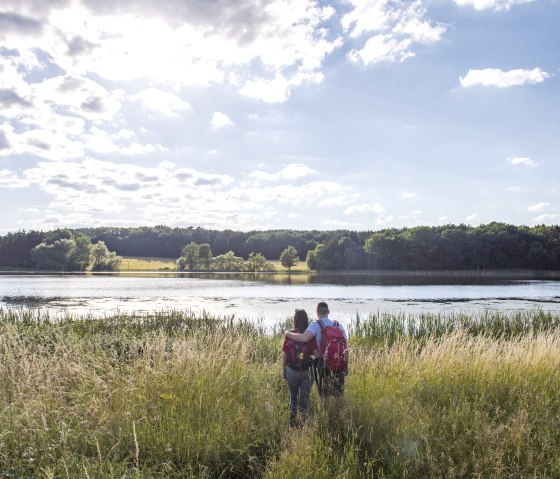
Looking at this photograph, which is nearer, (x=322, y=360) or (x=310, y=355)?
(x=310, y=355)

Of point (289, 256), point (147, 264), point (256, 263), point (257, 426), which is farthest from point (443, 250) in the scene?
point (257, 426)

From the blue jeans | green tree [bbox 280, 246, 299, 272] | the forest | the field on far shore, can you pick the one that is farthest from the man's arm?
the field on far shore

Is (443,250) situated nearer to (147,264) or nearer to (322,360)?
(147,264)

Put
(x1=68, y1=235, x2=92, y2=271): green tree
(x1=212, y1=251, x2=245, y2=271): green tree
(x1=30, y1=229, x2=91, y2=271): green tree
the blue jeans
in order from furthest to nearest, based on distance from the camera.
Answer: (x1=212, y1=251, x2=245, y2=271): green tree
(x1=68, y1=235, x2=92, y2=271): green tree
(x1=30, y1=229, x2=91, y2=271): green tree
the blue jeans

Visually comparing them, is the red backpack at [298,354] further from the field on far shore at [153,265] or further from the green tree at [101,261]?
the green tree at [101,261]

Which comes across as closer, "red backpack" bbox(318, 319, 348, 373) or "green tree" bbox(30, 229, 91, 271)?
"red backpack" bbox(318, 319, 348, 373)

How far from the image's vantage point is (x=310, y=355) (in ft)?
23.2

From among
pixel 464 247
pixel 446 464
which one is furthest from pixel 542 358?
pixel 464 247

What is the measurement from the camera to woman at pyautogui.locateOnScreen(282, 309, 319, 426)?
7.07m

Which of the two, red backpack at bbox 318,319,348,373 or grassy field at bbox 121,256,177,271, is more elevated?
red backpack at bbox 318,319,348,373

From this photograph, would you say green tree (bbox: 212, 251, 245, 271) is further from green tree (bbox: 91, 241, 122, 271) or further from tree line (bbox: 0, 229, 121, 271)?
tree line (bbox: 0, 229, 121, 271)

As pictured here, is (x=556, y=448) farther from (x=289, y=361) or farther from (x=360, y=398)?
(x=289, y=361)

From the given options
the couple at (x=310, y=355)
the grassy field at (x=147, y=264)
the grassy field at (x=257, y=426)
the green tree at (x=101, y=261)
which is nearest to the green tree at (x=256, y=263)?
the grassy field at (x=147, y=264)

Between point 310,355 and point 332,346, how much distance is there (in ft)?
1.09
